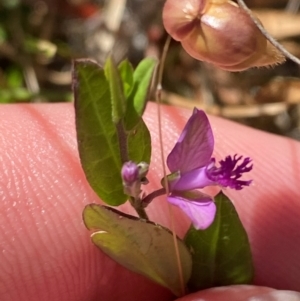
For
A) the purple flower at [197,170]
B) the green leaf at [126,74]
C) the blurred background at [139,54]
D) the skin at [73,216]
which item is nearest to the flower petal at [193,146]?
the purple flower at [197,170]

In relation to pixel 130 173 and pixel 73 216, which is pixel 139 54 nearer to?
pixel 73 216

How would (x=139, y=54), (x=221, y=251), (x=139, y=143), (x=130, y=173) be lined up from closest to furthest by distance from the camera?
(x=130, y=173) < (x=139, y=143) < (x=221, y=251) < (x=139, y=54)

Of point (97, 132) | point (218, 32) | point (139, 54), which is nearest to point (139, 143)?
point (97, 132)

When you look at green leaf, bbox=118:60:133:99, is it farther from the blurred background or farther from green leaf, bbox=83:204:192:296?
the blurred background

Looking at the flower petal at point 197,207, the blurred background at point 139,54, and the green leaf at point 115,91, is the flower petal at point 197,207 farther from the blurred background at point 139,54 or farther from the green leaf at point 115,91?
the blurred background at point 139,54

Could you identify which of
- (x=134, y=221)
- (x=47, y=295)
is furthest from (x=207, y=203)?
(x=47, y=295)

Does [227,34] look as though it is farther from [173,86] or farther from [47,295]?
[173,86]

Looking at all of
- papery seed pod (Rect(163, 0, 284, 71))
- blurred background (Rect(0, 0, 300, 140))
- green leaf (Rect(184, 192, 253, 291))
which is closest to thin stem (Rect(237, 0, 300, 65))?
papery seed pod (Rect(163, 0, 284, 71))
